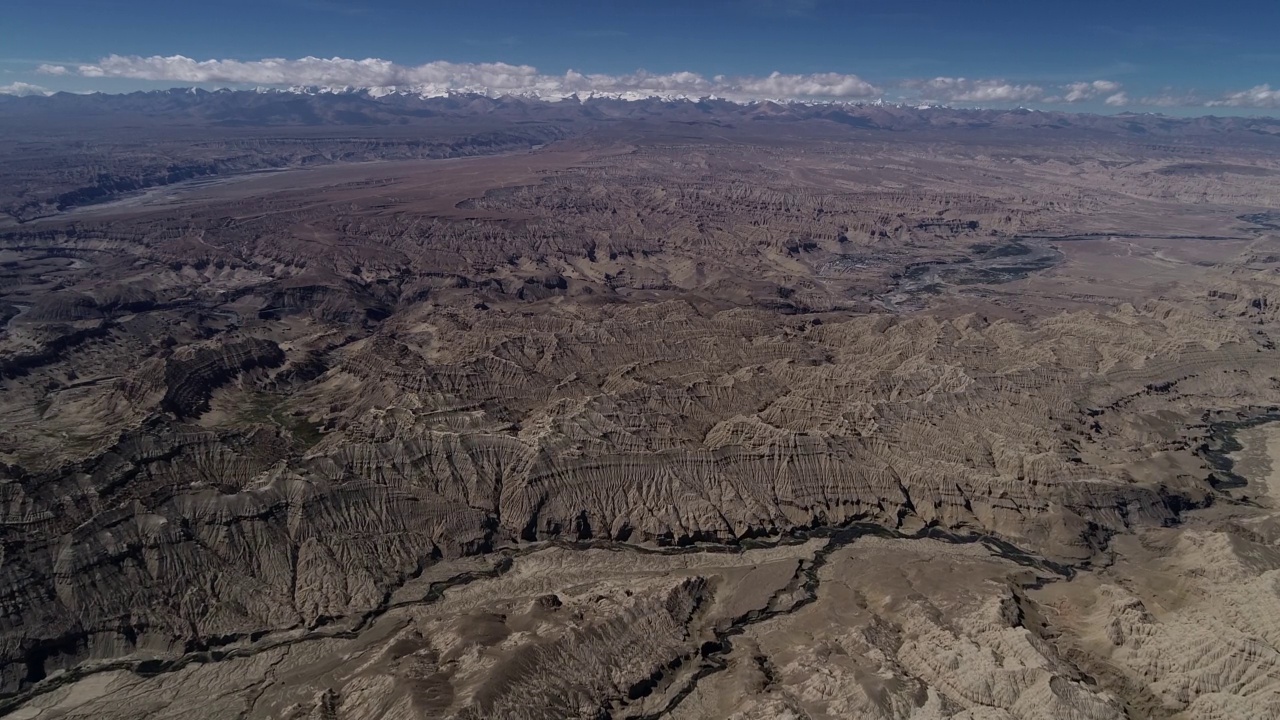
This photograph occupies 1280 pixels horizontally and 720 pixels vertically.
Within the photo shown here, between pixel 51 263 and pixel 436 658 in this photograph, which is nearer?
pixel 436 658

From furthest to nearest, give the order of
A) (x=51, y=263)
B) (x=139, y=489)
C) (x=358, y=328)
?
(x=51, y=263) < (x=358, y=328) < (x=139, y=489)

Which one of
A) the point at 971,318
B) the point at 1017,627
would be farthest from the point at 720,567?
the point at 971,318

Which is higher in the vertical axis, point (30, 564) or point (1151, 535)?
point (30, 564)

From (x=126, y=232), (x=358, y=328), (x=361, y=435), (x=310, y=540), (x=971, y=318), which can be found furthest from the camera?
(x=126, y=232)

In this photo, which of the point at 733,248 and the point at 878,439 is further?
the point at 733,248

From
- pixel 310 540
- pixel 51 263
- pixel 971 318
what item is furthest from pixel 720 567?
pixel 51 263

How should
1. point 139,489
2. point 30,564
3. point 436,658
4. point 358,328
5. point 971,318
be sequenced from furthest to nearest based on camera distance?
point 358,328, point 971,318, point 139,489, point 30,564, point 436,658

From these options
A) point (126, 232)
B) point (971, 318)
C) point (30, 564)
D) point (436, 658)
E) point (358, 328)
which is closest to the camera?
point (436, 658)

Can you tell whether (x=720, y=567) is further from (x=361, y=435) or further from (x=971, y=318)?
(x=971, y=318)

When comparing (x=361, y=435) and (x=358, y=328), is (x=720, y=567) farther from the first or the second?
(x=358, y=328)
